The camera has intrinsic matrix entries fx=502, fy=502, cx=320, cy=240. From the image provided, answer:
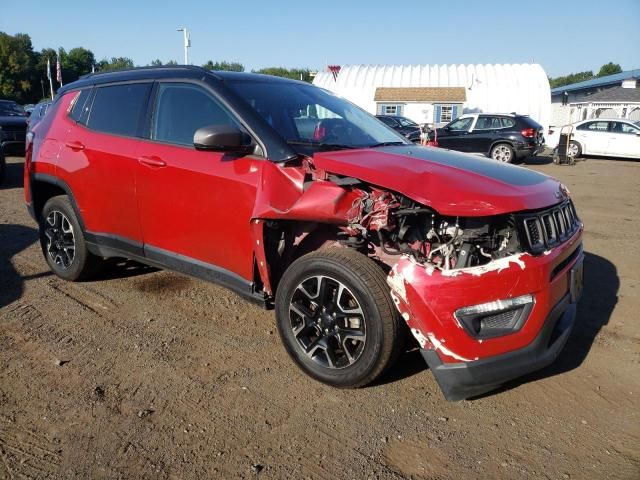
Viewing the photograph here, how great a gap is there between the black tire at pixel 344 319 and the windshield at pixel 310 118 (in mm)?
816

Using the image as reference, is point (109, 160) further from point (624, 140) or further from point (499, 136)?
point (624, 140)

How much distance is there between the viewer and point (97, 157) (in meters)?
4.03

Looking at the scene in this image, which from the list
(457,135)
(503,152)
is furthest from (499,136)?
(457,135)

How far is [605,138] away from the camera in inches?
734

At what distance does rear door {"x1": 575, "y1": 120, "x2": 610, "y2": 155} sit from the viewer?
1869 cm

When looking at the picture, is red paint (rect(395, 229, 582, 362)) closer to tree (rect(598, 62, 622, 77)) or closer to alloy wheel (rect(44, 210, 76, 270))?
alloy wheel (rect(44, 210, 76, 270))

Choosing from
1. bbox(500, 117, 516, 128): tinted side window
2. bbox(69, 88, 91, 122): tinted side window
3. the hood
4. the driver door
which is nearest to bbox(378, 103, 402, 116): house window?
bbox(500, 117, 516, 128): tinted side window

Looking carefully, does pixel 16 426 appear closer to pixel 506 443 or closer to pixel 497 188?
pixel 506 443

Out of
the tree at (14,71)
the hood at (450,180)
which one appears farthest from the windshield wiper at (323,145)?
the tree at (14,71)

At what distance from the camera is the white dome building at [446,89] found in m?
37.2

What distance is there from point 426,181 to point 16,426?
2.46 meters

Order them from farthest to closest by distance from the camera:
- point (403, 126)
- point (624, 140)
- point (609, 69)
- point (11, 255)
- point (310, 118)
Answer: point (609, 69) < point (403, 126) < point (624, 140) < point (11, 255) < point (310, 118)

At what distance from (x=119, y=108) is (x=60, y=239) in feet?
4.66

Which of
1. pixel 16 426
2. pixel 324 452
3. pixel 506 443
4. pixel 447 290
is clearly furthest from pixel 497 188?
pixel 16 426
